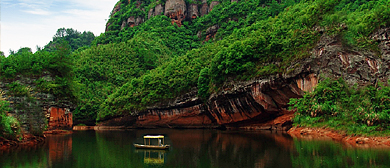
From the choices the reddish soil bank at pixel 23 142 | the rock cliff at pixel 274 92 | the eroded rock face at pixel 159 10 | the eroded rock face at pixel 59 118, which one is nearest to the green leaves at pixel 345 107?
the rock cliff at pixel 274 92

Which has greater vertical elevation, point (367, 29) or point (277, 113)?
point (367, 29)

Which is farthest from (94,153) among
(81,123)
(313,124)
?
(81,123)

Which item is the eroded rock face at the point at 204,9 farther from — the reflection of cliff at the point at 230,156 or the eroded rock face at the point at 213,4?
the reflection of cliff at the point at 230,156

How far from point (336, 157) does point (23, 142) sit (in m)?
28.1

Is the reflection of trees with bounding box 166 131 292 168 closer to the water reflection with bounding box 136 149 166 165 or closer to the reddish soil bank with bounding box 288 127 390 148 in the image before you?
the water reflection with bounding box 136 149 166 165

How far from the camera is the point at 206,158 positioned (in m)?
24.0

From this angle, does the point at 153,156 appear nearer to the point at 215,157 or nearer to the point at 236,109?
the point at 215,157

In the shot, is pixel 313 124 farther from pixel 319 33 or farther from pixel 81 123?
pixel 81 123

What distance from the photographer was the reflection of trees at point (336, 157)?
64.4ft

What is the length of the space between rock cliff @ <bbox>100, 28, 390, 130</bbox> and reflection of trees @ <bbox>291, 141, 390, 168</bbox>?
47.9ft

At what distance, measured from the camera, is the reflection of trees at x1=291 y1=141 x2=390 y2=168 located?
773 inches

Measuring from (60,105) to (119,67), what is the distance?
127 ft

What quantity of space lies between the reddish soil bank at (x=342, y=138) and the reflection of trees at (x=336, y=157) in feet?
7.69

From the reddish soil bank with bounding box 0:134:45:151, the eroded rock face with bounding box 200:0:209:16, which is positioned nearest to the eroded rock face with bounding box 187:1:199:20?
the eroded rock face with bounding box 200:0:209:16
